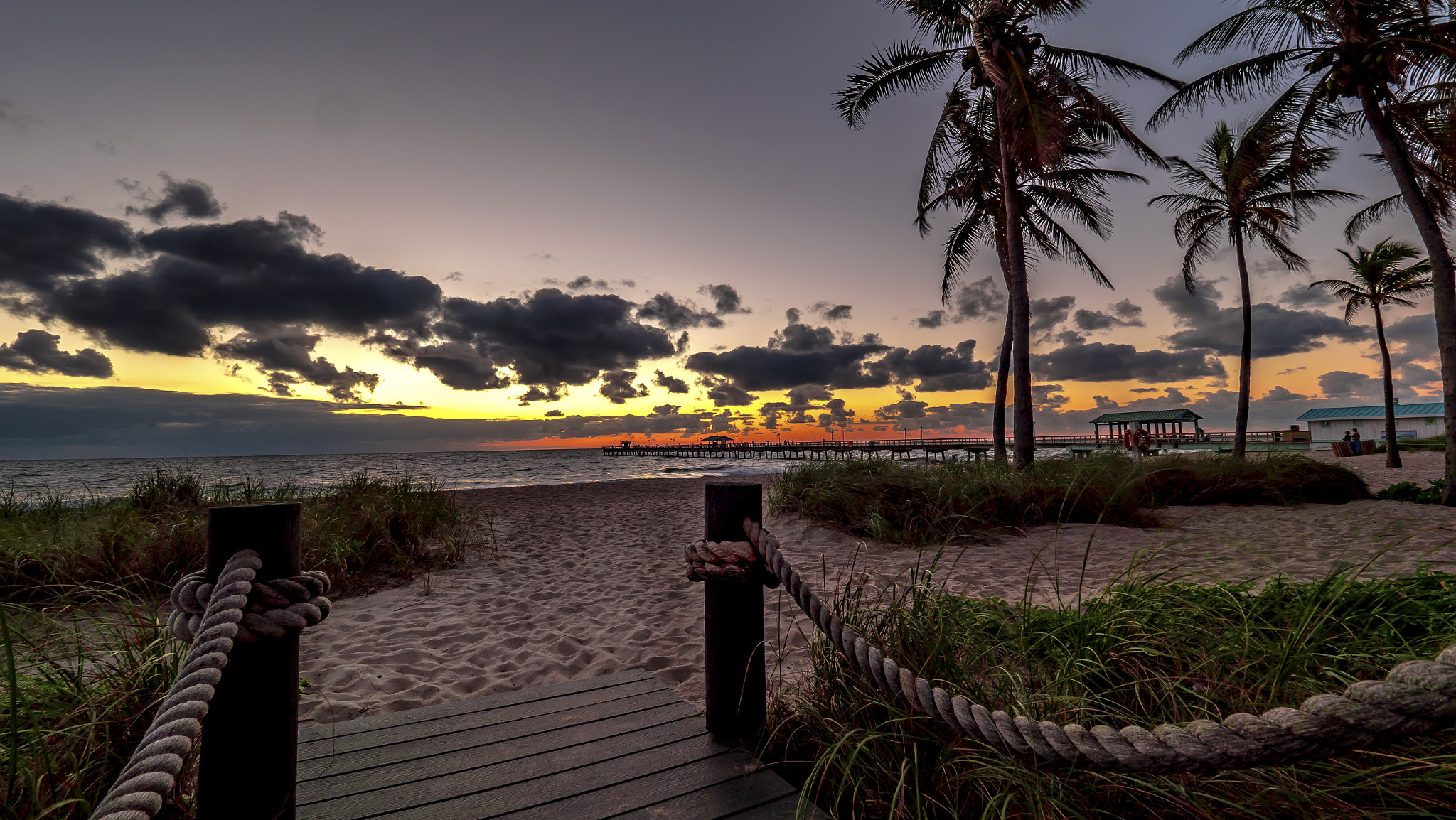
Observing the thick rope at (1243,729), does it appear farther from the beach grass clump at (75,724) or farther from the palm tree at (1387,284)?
the palm tree at (1387,284)

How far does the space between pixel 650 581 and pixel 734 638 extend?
13.3 ft

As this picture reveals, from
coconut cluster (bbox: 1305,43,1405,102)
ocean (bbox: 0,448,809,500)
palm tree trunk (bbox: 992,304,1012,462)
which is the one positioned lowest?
ocean (bbox: 0,448,809,500)

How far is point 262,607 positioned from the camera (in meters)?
1.38

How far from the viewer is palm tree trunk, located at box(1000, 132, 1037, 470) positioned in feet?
35.2

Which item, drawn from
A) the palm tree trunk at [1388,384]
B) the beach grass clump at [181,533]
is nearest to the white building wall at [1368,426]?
the palm tree trunk at [1388,384]

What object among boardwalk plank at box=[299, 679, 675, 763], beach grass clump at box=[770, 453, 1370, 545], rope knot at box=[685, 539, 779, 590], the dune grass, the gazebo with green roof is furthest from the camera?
the gazebo with green roof

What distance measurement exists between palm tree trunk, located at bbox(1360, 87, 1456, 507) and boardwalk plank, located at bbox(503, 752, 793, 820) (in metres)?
13.8

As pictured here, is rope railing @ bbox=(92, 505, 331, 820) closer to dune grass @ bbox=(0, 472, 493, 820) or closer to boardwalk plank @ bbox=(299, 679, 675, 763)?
dune grass @ bbox=(0, 472, 493, 820)

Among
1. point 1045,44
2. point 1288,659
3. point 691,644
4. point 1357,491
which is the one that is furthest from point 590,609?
point 1357,491

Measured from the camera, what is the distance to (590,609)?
4965mm

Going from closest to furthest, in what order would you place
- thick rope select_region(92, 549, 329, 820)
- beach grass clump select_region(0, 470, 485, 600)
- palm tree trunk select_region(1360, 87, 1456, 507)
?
thick rope select_region(92, 549, 329, 820) < beach grass clump select_region(0, 470, 485, 600) < palm tree trunk select_region(1360, 87, 1456, 507)

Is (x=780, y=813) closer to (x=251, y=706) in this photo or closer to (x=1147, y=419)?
(x=251, y=706)

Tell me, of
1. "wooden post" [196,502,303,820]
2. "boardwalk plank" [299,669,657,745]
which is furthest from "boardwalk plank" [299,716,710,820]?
"boardwalk plank" [299,669,657,745]

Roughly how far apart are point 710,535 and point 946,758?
106 centimetres
